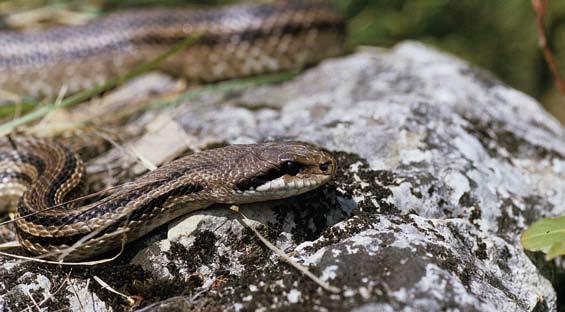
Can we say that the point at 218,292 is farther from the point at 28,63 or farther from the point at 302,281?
the point at 28,63

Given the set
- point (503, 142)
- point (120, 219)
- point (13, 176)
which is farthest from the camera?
point (503, 142)

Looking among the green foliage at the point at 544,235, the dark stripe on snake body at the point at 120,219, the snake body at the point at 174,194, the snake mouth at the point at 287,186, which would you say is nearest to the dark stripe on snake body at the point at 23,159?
the snake body at the point at 174,194

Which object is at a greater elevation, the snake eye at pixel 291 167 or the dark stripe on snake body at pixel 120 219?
the snake eye at pixel 291 167

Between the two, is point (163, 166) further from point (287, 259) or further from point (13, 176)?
point (13, 176)

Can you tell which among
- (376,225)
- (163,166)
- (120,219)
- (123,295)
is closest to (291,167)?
(376,225)

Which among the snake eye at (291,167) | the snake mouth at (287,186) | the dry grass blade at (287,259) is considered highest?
the snake eye at (291,167)

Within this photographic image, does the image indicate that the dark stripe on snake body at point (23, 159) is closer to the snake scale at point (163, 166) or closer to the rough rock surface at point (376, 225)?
the snake scale at point (163, 166)

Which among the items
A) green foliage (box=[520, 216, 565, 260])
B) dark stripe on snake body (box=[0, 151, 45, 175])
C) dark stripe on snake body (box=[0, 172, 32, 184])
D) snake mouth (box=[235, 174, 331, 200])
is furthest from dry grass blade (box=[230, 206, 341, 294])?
dark stripe on snake body (box=[0, 172, 32, 184])
